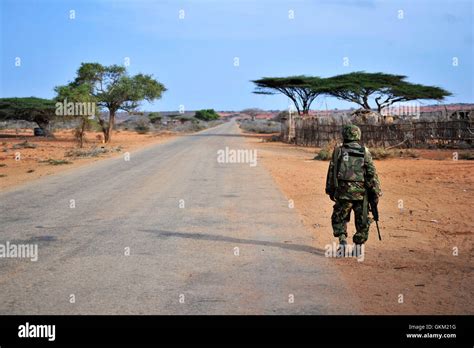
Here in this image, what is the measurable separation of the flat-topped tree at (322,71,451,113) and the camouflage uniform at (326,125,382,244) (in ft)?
135

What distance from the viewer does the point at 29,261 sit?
6562 millimetres

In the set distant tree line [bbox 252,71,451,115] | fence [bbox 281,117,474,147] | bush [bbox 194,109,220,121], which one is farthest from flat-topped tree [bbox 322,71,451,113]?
bush [bbox 194,109,220,121]

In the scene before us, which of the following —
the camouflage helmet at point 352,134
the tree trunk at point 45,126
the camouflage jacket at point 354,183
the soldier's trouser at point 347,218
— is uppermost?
the tree trunk at point 45,126

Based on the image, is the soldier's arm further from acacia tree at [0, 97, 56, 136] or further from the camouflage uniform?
acacia tree at [0, 97, 56, 136]

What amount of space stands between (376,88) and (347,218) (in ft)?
138

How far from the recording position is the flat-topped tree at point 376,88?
47.2 metres

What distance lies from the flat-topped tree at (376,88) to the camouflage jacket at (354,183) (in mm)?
41017

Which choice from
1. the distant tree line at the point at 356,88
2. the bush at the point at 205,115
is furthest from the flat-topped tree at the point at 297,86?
the bush at the point at 205,115

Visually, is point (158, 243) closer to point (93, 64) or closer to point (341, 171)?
point (341, 171)

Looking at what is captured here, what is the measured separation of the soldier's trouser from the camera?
6.82m

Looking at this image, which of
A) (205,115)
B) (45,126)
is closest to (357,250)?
(45,126)

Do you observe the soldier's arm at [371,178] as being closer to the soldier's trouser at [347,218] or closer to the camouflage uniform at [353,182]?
the camouflage uniform at [353,182]

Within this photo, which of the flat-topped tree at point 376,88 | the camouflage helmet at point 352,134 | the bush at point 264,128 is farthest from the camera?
the bush at point 264,128
